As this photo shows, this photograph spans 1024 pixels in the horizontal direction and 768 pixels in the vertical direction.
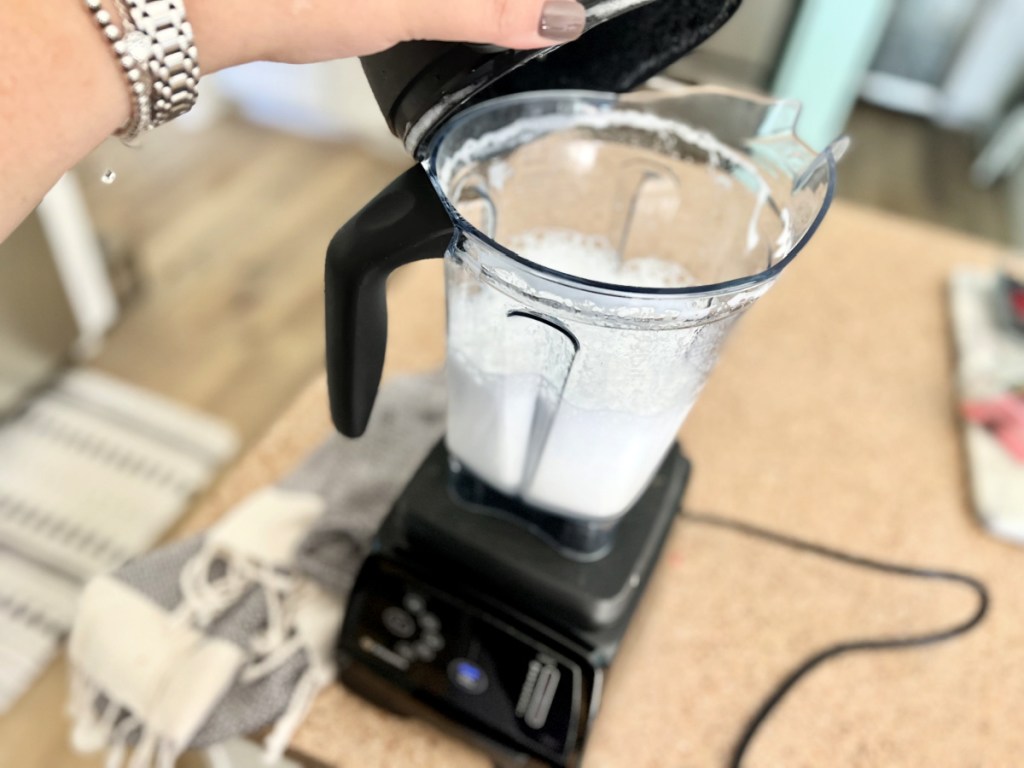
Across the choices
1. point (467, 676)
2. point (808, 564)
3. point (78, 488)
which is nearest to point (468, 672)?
point (467, 676)

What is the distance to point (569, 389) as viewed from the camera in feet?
1.46

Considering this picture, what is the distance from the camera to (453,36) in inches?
13.4

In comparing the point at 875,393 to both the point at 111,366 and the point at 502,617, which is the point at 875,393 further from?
the point at 111,366


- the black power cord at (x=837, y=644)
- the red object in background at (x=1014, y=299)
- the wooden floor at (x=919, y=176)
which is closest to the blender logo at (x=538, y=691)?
the black power cord at (x=837, y=644)

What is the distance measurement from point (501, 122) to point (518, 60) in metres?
0.12

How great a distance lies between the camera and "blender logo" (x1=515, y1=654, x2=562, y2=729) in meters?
0.49

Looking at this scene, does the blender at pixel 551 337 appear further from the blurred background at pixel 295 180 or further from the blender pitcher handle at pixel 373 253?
the blurred background at pixel 295 180

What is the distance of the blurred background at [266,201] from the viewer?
121 cm

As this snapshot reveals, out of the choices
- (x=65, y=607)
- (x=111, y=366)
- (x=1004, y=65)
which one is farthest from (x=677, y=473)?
(x=1004, y=65)

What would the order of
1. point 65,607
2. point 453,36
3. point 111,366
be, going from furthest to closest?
point 111,366 < point 65,607 < point 453,36

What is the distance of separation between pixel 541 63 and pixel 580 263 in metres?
0.12

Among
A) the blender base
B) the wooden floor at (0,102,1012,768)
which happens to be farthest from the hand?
the wooden floor at (0,102,1012,768)

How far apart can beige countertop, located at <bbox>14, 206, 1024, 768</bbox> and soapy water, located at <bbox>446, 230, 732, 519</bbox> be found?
16 cm

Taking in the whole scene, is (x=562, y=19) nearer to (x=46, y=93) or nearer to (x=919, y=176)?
(x=46, y=93)
